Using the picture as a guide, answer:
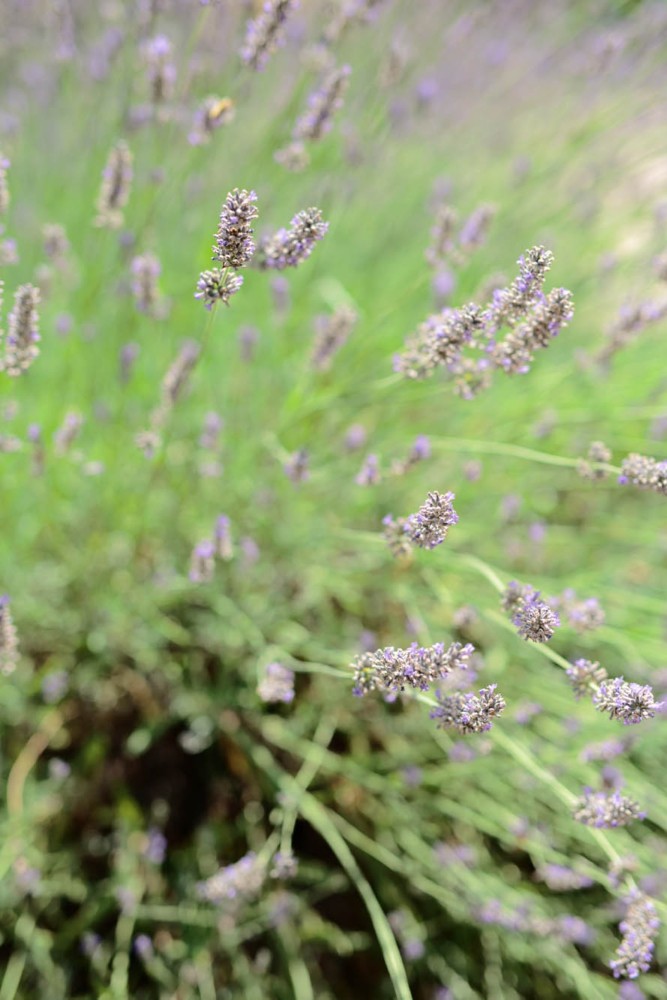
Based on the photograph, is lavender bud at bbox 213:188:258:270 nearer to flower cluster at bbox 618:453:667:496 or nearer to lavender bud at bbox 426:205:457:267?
flower cluster at bbox 618:453:667:496

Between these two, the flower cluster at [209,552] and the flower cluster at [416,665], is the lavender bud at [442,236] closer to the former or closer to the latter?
the flower cluster at [209,552]

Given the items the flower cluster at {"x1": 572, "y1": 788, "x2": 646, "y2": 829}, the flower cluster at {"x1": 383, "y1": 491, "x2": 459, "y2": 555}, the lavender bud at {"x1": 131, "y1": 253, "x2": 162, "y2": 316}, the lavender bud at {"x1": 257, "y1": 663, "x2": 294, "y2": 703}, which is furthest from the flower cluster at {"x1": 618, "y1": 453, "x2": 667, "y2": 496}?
the lavender bud at {"x1": 131, "y1": 253, "x2": 162, "y2": 316}

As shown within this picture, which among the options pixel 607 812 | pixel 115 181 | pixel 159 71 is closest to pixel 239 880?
pixel 607 812

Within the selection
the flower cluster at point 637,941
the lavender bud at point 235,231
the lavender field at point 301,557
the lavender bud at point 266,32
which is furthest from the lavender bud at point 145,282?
the flower cluster at point 637,941

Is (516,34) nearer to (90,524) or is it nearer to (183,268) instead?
(183,268)

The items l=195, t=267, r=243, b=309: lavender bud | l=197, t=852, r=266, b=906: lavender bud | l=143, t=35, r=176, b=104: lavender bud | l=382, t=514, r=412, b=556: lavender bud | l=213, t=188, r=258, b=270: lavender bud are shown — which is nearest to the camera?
l=213, t=188, r=258, b=270: lavender bud

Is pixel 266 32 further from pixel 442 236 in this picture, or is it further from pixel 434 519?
pixel 434 519

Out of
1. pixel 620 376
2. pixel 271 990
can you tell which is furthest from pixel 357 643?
pixel 620 376
